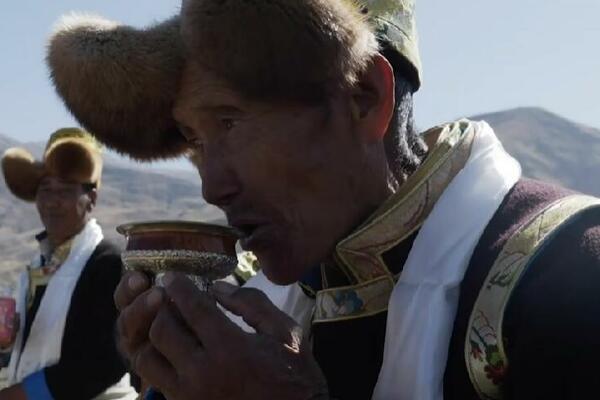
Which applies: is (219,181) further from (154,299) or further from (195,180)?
(195,180)

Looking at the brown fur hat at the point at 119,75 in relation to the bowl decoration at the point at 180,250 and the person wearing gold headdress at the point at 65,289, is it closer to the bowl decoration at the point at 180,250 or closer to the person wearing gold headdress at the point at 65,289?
the bowl decoration at the point at 180,250

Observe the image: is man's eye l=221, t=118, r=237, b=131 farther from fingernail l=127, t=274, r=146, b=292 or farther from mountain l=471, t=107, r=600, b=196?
mountain l=471, t=107, r=600, b=196

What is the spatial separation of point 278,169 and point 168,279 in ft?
1.26

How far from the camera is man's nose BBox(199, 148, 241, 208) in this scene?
2021 millimetres

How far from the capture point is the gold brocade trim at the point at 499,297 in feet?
5.75

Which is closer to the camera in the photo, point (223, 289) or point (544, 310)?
point (544, 310)

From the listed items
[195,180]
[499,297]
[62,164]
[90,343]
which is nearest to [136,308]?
[499,297]

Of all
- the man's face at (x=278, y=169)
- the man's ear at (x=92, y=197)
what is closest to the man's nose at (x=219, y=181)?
the man's face at (x=278, y=169)

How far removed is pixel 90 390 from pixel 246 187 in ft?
12.3

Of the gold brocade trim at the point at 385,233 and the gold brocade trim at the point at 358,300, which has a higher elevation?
the gold brocade trim at the point at 385,233

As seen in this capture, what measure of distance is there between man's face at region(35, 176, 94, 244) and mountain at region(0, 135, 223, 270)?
70640 mm

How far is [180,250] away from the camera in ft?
5.99

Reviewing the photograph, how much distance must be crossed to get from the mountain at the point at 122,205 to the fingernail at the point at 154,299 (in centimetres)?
7533

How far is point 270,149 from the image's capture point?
6.68ft
